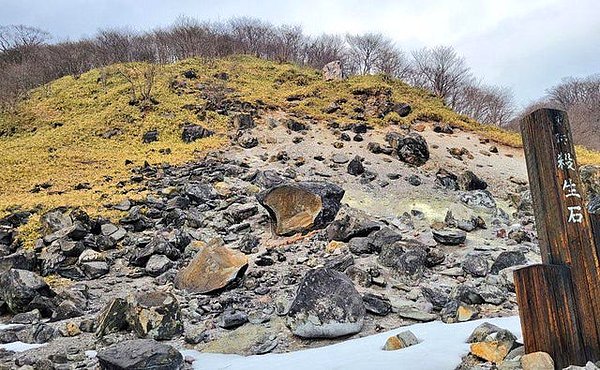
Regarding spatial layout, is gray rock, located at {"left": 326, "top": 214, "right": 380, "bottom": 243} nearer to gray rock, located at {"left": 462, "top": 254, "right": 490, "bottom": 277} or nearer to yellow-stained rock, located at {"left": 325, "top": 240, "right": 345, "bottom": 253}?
yellow-stained rock, located at {"left": 325, "top": 240, "right": 345, "bottom": 253}

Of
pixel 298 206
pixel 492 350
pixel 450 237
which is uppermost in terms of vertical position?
pixel 298 206

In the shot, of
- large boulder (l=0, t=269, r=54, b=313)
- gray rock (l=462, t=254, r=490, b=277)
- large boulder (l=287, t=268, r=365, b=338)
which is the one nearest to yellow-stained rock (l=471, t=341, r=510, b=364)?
large boulder (l=287, t=268, r=365, b=338)

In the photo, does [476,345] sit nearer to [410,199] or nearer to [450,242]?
[450,242]

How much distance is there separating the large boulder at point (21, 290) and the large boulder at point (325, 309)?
159 inches

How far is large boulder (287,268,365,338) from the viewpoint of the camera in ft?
15.5

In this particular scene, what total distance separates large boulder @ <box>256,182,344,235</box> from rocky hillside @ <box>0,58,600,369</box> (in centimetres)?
3

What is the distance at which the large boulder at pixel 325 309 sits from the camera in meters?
4.73

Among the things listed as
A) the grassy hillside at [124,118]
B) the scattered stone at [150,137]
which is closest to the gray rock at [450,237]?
the grassy hillside at [124,118]

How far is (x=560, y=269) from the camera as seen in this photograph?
274 cm

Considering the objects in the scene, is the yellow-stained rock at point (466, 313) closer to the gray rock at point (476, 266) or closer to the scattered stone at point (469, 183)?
the gray rock at point (476, 266)

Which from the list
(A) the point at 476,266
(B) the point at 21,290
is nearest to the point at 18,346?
(B) the point at 21,290

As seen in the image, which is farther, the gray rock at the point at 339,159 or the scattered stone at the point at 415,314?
the gray rock at the point at 339,159

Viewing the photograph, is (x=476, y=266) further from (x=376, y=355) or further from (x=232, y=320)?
(x=232, y=320)

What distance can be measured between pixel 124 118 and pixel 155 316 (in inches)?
687
